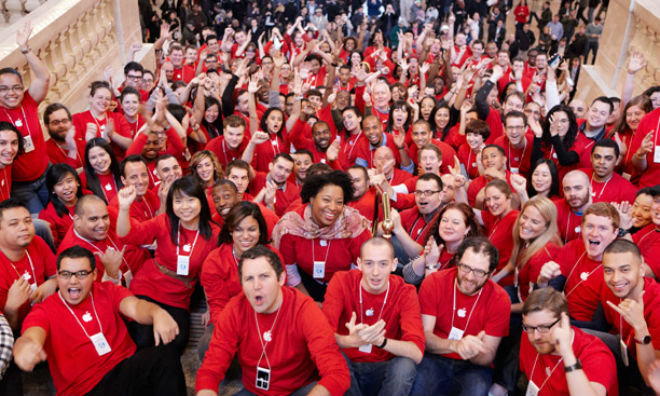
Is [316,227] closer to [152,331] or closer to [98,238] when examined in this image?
[152,331]

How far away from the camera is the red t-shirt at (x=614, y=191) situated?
4.18 m

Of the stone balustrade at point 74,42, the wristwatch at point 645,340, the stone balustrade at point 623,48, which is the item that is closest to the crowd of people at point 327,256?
the wristwatch at point 645,340

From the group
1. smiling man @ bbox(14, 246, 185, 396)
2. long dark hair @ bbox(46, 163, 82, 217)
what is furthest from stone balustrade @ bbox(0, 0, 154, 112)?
smiling man @ bbox(14, 246, 185, 396)

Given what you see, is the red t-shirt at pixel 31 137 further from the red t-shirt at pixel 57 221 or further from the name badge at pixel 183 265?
the name badge at pixel 183 265

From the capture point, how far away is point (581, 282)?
3.17 meters

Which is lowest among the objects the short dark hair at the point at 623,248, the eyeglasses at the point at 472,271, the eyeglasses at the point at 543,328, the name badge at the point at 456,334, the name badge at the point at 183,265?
the name badge at the point at 456,334

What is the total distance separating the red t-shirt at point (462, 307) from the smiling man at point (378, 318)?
14 centimetres

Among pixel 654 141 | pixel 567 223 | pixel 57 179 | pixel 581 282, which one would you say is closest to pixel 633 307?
pixel 581 282

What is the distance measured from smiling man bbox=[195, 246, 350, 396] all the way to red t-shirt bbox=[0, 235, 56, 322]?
122 cm

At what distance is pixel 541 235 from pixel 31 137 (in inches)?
151

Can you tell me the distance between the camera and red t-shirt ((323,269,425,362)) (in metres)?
2.98

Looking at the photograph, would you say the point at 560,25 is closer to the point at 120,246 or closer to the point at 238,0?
the point at 238,0

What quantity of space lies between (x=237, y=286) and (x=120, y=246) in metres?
0.97

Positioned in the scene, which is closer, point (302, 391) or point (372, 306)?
point (302, 391)
